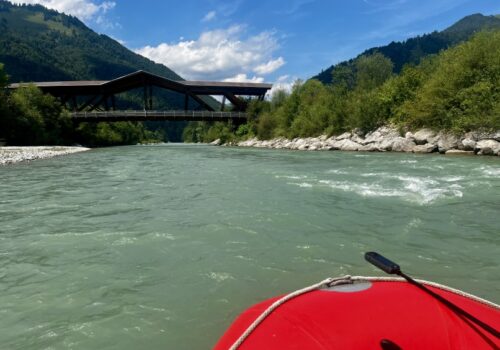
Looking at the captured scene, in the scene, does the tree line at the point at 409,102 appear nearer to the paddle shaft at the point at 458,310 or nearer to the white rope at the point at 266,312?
the paddle shaft at the point at 458,310

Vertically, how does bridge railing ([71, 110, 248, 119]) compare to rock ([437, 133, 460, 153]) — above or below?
above

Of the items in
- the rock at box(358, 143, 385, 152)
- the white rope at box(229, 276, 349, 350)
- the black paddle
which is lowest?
the white rope at box(229, 276, 349, 350)

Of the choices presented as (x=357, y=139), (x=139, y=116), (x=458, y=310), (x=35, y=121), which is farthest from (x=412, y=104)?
(x=35, y=121)

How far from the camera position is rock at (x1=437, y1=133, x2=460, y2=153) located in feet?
81.3

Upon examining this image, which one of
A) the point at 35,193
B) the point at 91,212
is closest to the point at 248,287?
the point at 91,212

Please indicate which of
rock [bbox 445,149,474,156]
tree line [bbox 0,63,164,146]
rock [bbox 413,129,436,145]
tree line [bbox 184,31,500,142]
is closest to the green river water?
rock [bbox 445,149,474,156]

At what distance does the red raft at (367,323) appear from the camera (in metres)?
2.10

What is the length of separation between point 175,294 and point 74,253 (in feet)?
7.12

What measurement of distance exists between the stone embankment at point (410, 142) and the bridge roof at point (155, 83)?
20100 millimetres

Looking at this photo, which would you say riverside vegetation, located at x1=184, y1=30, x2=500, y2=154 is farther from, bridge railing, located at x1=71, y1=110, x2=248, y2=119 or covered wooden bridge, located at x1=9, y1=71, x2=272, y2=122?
bridge railing, located at x1=71, y1=110, x2=248, y2=119

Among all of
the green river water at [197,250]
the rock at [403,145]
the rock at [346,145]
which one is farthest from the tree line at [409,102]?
the green river water at [197,250]

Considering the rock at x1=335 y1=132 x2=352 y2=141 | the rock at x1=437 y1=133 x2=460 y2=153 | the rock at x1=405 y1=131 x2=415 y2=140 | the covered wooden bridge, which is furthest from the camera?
the covered wooden bridge

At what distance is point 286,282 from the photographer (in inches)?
180

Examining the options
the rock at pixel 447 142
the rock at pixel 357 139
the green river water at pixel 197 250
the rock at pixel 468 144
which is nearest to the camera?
the green river water at pixel 197 250
